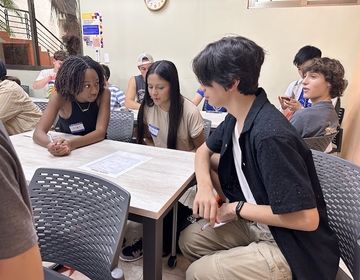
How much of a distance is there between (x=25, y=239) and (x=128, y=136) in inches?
68.0

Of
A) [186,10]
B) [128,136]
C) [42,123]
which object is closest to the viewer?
[42,123]

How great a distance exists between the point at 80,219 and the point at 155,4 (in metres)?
3.55

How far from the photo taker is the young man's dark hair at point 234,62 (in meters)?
0.99

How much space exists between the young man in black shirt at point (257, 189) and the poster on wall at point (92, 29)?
12.0 feet

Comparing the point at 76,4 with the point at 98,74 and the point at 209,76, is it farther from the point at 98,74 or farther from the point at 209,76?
the point at 209,76

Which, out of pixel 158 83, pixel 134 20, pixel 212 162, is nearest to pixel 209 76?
pixel 212 162

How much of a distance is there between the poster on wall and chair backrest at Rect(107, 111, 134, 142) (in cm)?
248

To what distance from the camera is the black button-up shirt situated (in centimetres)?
83

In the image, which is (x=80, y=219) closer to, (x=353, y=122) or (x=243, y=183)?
(x=243, y=183)

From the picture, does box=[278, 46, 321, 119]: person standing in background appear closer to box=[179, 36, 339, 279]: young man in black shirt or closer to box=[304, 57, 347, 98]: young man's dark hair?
box=[304, 57, 347, 98]: young man's dark hair

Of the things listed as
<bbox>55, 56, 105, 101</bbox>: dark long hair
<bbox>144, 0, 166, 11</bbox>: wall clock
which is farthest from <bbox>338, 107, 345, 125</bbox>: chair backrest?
<bbox>144, 0, 166, 11</bbox>: wall clock

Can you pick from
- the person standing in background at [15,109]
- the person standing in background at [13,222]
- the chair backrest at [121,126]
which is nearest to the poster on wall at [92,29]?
the person standing in background at [15,109]

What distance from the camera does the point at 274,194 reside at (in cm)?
85

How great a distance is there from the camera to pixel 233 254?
3.44 ft
